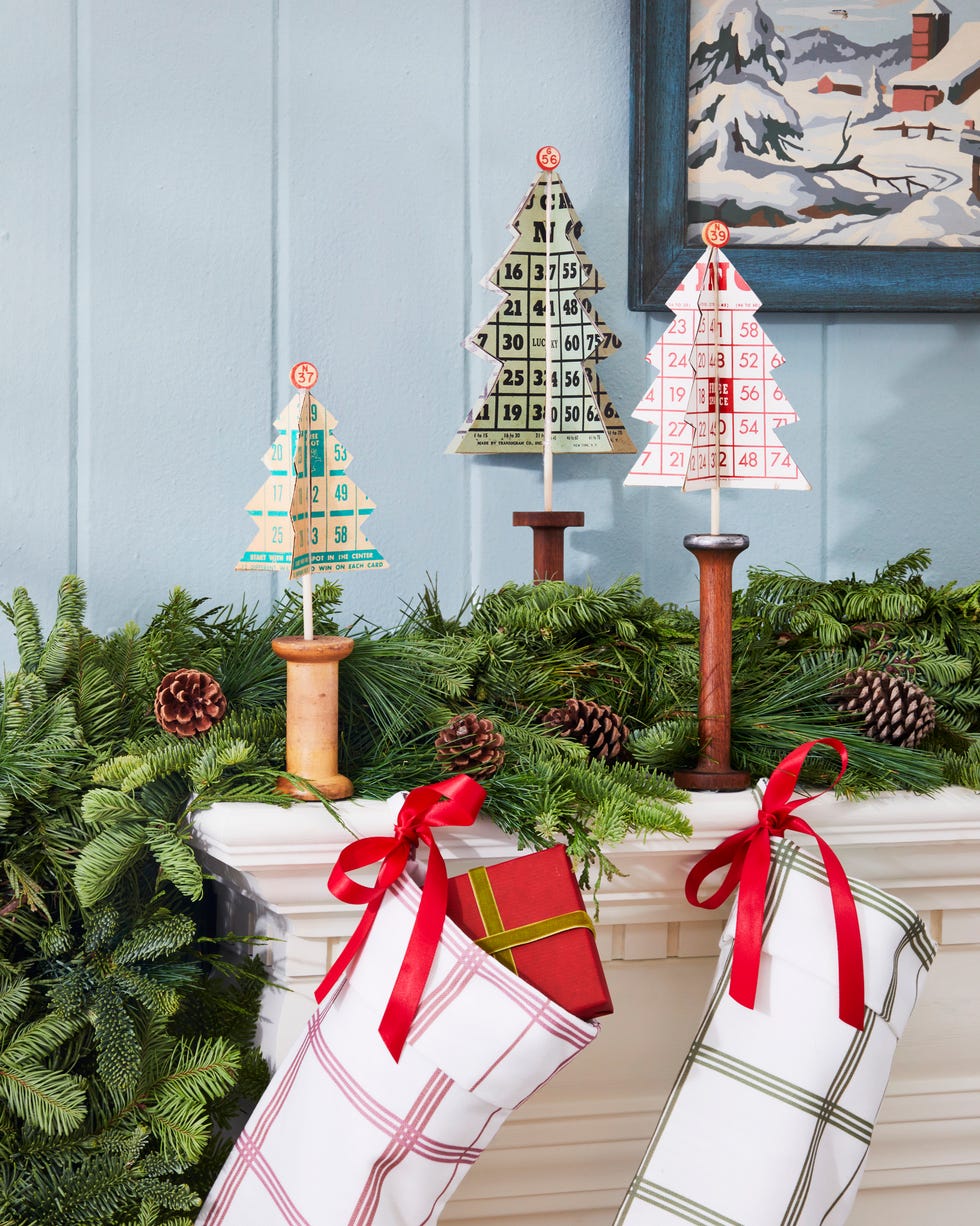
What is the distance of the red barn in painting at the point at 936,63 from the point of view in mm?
1092

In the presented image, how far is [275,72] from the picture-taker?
1.01 meters

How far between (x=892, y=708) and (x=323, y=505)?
0.45 m

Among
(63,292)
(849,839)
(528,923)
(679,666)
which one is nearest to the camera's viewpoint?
(528,923)

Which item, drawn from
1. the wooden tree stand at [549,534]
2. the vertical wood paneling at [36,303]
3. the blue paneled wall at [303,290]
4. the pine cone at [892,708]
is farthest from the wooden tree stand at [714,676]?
the vertical wood paneling at [36,303]

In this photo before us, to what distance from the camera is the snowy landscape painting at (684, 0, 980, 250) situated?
1.06m

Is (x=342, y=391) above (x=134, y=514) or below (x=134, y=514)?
above

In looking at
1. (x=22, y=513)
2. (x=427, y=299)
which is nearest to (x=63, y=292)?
(x=22, y=513)

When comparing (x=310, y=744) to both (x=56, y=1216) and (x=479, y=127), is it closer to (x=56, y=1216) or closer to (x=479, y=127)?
(x=56, y=1216)

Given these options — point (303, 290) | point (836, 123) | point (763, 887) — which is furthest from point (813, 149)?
point (763, 887)

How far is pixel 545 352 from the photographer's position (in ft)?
3.28

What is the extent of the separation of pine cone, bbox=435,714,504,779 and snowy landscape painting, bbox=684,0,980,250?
1.91 feet

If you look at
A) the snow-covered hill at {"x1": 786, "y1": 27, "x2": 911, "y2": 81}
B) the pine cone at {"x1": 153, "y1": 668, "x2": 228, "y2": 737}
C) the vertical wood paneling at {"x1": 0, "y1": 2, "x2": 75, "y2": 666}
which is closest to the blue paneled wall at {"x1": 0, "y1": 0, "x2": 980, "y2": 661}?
the vertical wood paneling at {"x1": 0, "y1": 2, "x2": 75, "y2": 666}

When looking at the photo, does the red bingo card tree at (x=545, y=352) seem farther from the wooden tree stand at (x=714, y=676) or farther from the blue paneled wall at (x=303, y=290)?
the wooden tree stand at (x=714, y=676)

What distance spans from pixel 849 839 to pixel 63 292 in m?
0.81
